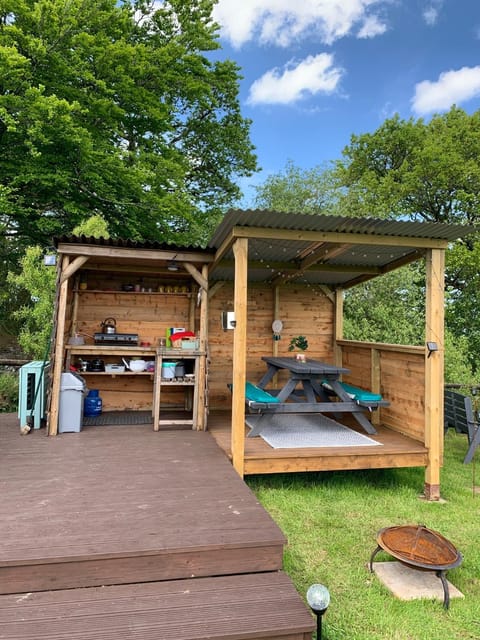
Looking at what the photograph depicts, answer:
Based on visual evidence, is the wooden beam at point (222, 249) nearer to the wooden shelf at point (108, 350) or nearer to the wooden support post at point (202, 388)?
the wooden support post at point (202, 388)

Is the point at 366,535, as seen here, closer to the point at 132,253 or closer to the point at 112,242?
the point at 132,253

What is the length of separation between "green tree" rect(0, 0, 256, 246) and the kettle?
13.5ft

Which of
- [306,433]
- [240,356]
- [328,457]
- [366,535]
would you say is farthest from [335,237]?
[366,535]

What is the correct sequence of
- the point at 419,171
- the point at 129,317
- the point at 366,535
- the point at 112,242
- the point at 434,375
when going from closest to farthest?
the point at 366,535 < the point at 434,375 < the point at 112,242 < the point at 129,317 < the point at 419,171

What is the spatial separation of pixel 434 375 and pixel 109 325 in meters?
4.43

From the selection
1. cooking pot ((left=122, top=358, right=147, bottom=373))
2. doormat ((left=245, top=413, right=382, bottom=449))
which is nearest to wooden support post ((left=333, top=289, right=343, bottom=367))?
doormat ((left=245, top=413, right=382, bottom=449))

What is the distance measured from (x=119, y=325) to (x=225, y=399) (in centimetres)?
206

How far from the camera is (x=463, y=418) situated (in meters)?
5.34

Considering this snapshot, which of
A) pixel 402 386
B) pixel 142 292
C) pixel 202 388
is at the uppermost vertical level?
pixel 142 292

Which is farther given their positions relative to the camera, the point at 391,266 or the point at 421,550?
the point at 391,266

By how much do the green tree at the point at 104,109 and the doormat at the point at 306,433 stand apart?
265 inches

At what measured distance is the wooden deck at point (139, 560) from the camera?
1834 millimetres

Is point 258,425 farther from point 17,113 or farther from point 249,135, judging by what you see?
point 249,135

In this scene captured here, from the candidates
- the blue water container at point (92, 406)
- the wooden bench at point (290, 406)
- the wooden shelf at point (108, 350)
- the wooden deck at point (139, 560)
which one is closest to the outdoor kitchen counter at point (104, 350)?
the wooden shelf at point (108, 350)
